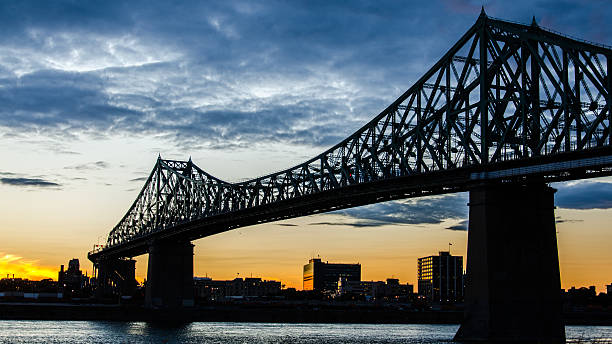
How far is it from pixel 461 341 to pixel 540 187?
11.9 m

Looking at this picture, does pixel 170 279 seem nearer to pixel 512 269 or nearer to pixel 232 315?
pixel 232 315

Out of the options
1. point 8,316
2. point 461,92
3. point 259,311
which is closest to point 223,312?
point 259,311

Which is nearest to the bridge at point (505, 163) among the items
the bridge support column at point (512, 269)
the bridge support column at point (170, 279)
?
the bridge support column at point (512, 269)

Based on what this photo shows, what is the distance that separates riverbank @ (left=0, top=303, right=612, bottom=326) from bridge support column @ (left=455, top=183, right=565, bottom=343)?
217 ft

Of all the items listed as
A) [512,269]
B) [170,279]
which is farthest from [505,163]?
[170,279]

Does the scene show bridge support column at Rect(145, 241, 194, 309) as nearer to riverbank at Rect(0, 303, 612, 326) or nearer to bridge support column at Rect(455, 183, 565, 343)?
riverbank at Rect(0, 303, 612, 326)

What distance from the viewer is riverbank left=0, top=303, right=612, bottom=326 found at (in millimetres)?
114188

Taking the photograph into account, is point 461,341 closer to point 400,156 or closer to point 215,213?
point 400,156

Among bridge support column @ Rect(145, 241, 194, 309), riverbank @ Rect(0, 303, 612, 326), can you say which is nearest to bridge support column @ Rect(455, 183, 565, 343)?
bridge support column @ Rect(145, 241, 194, 309)

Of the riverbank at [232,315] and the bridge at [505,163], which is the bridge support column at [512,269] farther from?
the riverbank at [232,315]

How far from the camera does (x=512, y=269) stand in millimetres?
53250

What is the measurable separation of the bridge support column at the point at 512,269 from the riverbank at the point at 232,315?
66025mm

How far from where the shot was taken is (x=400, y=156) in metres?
69.4

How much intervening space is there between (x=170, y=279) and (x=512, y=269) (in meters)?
68.0
